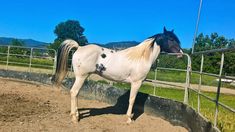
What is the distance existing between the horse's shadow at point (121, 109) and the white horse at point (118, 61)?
2.59 ft

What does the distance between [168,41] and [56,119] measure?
2675mm

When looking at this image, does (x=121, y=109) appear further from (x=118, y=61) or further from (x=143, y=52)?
(x=143, y=52)

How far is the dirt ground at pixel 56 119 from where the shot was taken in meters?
5.47

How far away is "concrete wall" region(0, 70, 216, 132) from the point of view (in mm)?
5345

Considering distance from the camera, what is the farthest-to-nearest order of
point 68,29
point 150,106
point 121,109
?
point 68,29 < point 121,109 < point 150,106

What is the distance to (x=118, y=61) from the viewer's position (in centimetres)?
652

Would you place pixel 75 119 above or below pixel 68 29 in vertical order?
below

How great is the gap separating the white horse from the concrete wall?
2.59ft

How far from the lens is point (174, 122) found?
6422mm

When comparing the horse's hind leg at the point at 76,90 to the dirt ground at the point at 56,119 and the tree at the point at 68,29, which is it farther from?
the tree at the point at 68,29

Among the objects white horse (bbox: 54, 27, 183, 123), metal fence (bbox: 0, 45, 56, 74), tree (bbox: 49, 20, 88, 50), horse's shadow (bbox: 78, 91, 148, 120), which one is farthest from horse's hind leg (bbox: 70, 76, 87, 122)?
tree (bbox: 49, 20, 88, 50)

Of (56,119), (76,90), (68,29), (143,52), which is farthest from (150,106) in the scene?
(68,29)

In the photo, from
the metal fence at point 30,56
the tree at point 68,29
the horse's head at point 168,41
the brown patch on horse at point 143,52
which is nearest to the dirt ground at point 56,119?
the brown patch on horse at point 143,52

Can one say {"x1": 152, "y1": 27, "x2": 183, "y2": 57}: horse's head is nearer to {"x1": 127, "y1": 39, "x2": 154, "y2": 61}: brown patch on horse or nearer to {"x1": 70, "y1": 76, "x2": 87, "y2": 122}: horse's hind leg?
{"x1": 127, "y1": 39, "x2": 154, "y2": 61}: brown patch on horse
